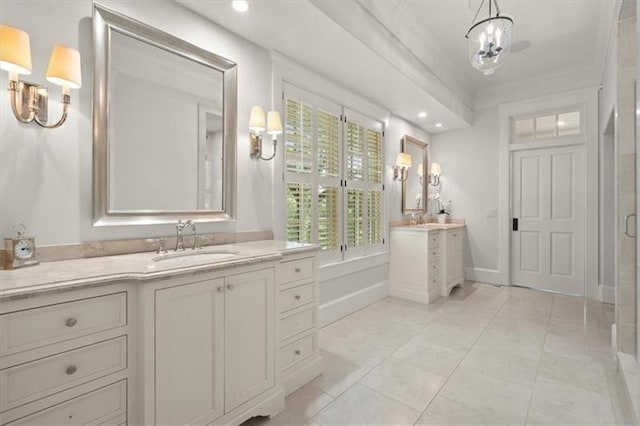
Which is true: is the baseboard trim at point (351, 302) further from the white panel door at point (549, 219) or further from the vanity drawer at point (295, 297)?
the white panel door at point (549, 219)

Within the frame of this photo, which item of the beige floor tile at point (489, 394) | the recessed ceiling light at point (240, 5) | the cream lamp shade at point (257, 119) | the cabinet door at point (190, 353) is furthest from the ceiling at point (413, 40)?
the beige floor tile at point (489, 394)

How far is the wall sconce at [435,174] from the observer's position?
5078mm

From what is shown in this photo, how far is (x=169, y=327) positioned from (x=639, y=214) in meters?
2.22

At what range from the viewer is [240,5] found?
2.01m

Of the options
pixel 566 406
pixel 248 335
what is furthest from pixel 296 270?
pixel 566 406

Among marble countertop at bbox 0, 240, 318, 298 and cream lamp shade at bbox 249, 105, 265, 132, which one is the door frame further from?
marble countertop at bbox 0, 240, 318, 298

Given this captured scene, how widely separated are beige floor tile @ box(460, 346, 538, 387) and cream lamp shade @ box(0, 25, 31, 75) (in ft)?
10.1

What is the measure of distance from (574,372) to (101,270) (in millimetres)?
3042

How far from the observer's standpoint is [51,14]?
1.53 m

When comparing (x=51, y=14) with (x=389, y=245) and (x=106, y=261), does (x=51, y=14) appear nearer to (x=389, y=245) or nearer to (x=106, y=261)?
(x=106, y=261)

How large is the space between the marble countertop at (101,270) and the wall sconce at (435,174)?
3.91 metres

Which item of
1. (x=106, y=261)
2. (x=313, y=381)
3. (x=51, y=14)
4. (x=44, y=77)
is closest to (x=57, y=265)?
(x=106, y=261)

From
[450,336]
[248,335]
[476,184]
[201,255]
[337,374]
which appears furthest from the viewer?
[476,184]

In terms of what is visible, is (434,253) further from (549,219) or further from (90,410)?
(90,410)
